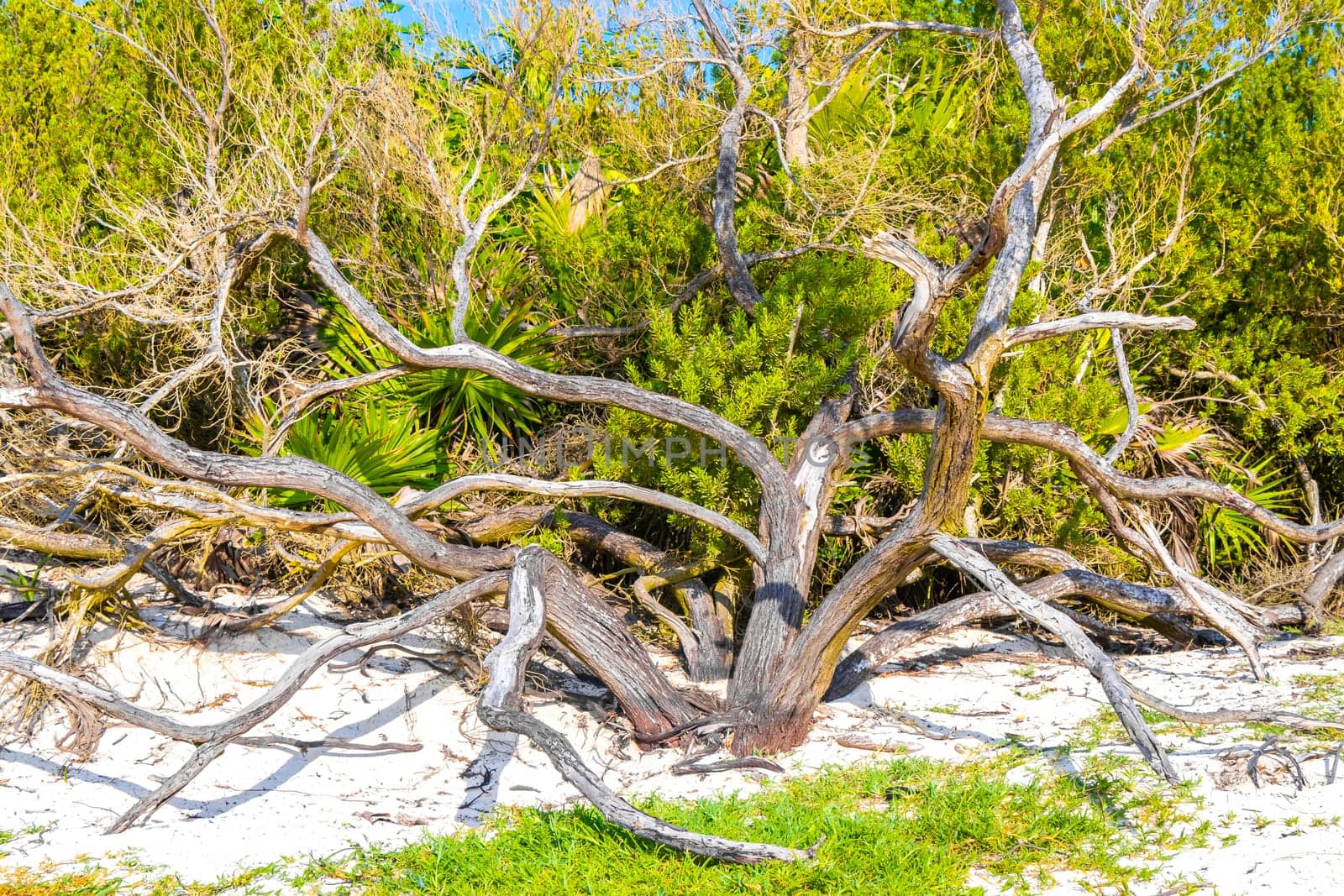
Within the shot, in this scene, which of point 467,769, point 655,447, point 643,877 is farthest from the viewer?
point 655,447

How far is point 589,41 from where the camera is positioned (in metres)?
7.88

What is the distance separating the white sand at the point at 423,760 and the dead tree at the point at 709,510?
27 centimetres

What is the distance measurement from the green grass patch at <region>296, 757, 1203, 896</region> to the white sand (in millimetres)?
240

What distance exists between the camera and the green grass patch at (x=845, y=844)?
415cm

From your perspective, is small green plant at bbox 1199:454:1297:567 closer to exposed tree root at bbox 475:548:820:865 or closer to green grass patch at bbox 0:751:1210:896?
green grass patch at bbox 0:751:1210:896

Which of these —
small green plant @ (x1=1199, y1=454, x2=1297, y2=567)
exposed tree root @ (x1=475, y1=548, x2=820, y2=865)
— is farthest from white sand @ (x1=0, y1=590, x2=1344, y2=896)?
small green plant @ (x1=1199, y1=454, x2=1297, y2=567)

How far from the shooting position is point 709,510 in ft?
21.4

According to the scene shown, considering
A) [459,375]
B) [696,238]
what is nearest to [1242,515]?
[696,238]

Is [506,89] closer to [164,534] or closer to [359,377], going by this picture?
[359,377]

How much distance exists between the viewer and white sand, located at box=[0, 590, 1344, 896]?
4.42m

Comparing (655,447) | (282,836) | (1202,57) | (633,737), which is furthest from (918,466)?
(282,836)

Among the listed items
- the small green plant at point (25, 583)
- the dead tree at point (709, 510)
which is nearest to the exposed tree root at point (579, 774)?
the dead tree at point (709, 510)

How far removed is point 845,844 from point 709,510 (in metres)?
2.49

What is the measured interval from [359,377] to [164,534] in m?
1.38
